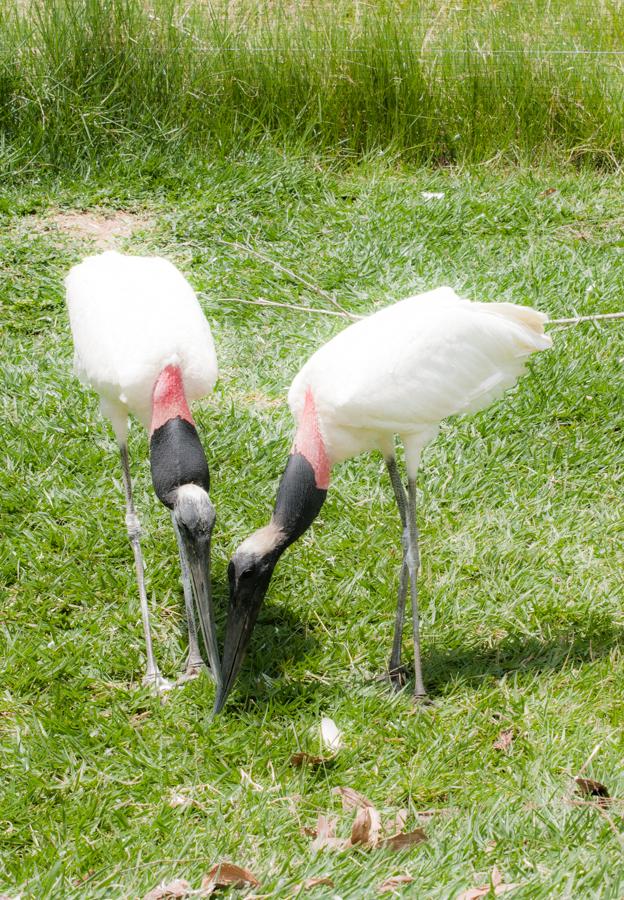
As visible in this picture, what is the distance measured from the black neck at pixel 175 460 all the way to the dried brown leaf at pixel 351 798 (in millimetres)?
1030

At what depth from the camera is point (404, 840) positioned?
276 cm

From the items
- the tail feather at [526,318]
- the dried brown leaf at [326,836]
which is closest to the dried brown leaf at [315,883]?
the dried brown leaf at [326,836]

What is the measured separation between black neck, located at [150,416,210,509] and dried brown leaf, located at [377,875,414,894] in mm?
1374

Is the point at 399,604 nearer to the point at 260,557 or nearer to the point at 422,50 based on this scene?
the point at 260,557

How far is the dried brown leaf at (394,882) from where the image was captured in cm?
254

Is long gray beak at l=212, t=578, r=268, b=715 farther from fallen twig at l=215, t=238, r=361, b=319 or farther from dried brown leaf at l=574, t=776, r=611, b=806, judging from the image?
fallen twig at l=215, t=238, r=361, b=319

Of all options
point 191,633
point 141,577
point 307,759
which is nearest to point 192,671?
point 191,633

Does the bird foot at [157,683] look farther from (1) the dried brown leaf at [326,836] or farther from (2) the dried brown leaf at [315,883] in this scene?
(2) the dried brown leaf at [315,883]

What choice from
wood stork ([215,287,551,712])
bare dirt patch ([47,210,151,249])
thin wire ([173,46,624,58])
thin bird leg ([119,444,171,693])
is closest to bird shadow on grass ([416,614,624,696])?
wood stork ([215,287,551,712])

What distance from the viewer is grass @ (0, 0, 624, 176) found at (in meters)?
6.88

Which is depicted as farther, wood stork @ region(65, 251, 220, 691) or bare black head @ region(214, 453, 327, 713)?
wood stork @ region(65, 251, 220, 691)

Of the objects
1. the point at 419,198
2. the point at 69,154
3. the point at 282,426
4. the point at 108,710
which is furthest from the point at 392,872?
the point at 69,154

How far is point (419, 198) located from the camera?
6.84m

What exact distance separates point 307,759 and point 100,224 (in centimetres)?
421
